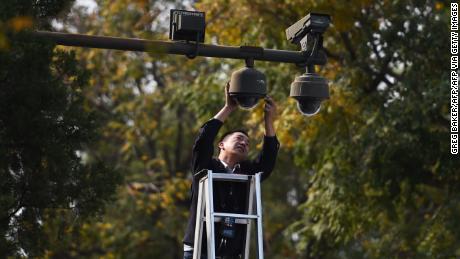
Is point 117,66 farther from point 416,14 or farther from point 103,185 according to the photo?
point 103,185

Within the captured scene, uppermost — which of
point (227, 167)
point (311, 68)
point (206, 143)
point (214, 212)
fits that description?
point (311, 68)

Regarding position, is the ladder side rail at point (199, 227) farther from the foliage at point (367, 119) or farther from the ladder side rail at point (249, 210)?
the foliage at point (367, 119)

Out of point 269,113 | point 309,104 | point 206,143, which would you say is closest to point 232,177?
point 206,143

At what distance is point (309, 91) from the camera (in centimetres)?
924

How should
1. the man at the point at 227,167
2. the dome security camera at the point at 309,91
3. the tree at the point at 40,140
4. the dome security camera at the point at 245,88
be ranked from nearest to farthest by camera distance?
the man at the point at 227,167 < the dome security camera at the point at 245,88 < the dome security camera at the point at 309,91 < the tree at the point at 40,140

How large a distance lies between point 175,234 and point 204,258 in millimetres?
17797

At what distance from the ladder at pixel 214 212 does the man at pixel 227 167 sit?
0.10 m

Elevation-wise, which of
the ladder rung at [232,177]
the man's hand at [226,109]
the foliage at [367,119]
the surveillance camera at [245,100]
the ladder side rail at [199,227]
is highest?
the foliage at [367,119]

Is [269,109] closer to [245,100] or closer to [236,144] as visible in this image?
[245,100]

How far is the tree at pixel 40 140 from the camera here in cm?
987

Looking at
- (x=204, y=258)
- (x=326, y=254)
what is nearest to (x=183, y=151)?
(x=326, y=254)

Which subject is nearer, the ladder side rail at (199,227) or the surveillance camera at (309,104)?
the ladder side rail at (199,227)

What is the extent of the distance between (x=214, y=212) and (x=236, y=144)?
750 mm

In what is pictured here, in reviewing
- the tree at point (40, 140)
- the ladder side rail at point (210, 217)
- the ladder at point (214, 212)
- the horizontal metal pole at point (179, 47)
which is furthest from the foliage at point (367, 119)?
the ladder side rail at point (210, 217)
